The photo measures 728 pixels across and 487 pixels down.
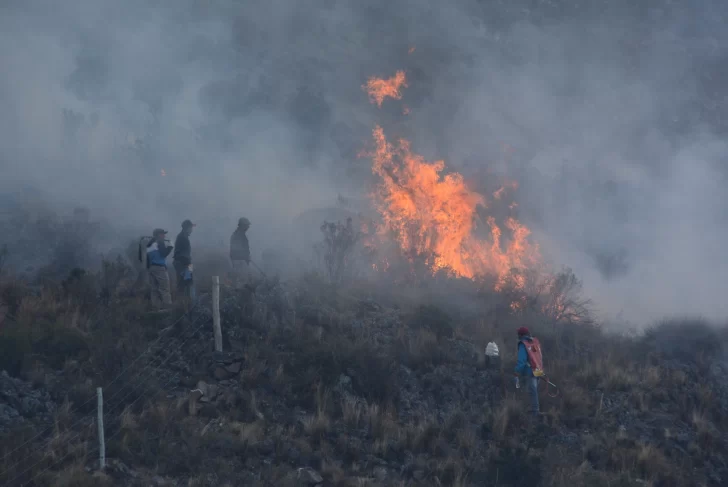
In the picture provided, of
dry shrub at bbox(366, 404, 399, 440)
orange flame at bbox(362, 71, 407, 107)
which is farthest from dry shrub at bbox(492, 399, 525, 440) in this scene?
orange flame at bbox(362, 71, 407, 107)

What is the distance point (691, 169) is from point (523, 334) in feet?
48.5

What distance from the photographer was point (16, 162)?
33281 millimetres

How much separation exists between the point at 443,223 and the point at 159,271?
8904mm

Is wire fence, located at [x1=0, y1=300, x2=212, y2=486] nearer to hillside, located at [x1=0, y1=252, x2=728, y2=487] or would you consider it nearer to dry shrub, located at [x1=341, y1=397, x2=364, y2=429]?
hillside, located at [x1=0, y1=252, x2=728, y2=487]

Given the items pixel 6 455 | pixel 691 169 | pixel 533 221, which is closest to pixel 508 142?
pixel 533 221

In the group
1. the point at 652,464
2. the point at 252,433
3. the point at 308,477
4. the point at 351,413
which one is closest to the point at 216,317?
the point at 252,433

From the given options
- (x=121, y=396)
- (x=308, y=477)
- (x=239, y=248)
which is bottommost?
(x=308, y=477)

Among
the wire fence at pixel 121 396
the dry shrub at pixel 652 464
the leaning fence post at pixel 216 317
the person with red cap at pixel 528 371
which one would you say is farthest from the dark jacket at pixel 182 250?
the dry shrub at pixel 652 464

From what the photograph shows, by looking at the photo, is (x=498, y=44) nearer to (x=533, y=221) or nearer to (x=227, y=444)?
(x=533, y=221)

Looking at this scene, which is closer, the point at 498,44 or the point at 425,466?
the point at 425,466

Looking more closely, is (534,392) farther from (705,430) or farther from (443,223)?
(443,223)

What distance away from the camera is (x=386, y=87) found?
21.2 metres

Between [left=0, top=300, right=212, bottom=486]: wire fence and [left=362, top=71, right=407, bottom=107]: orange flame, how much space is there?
10.3 m

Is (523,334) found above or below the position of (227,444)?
above
